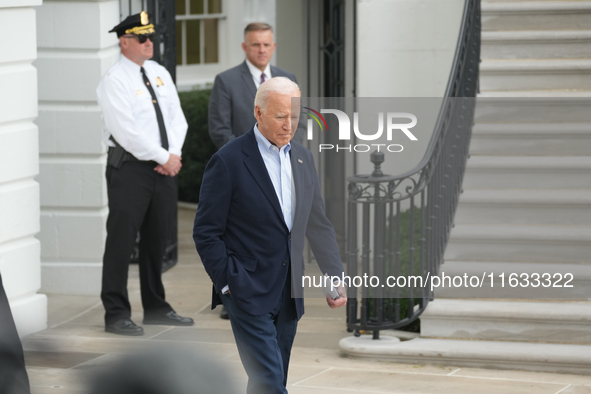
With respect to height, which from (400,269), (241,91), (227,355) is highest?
(241,91)

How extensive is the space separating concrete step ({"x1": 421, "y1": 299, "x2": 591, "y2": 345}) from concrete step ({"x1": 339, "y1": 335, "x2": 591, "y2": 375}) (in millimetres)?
101

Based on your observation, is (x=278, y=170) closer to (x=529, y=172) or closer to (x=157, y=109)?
(x=157, y=109)

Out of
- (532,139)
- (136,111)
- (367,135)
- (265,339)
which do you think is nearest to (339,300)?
(265,339)

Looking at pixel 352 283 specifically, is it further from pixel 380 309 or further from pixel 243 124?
pixel 243 124

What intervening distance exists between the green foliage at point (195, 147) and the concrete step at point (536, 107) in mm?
5066

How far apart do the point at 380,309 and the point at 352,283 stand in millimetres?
256

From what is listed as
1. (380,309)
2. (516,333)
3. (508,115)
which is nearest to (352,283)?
(380,309)

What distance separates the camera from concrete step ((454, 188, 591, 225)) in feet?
21.0

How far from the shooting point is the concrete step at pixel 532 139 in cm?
704

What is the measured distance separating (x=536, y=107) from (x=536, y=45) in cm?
97

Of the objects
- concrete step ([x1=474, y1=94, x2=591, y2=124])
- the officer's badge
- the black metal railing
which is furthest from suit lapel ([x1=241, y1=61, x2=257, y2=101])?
concrete step ([x1=474, y1=94, x2=591, y2=124])

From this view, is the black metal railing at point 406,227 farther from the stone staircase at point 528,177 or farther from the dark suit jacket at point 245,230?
the dark suit jacket at point 245,230

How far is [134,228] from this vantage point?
232 inches

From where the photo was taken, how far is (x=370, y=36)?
8133 millimetres
